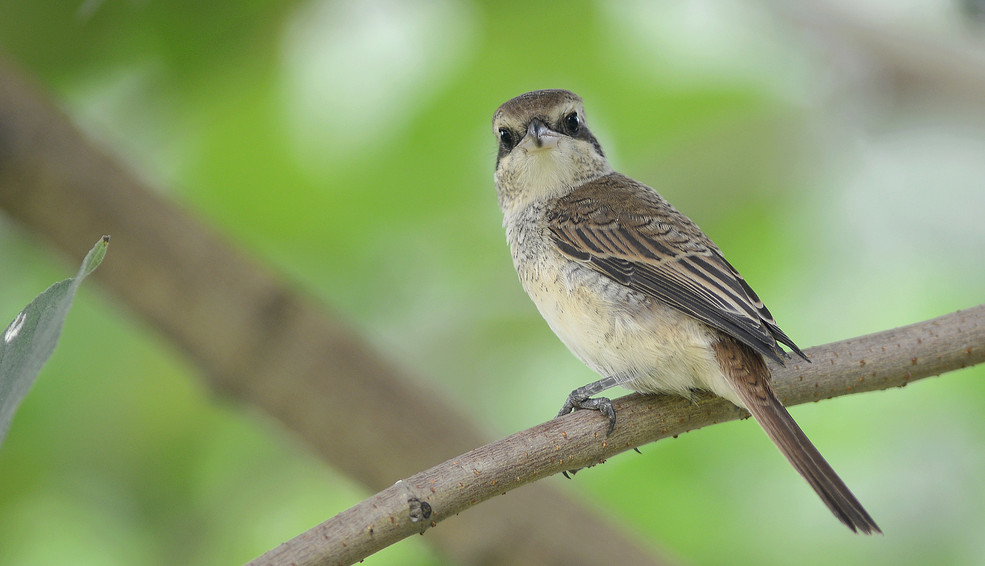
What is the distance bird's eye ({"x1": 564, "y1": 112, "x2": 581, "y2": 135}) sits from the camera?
3.32 metres

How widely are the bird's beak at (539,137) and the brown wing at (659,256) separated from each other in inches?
8.2

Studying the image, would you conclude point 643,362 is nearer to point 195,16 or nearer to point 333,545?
point 333,545

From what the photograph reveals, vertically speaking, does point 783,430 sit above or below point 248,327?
below

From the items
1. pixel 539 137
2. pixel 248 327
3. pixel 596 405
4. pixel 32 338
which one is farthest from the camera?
pixel 539 137

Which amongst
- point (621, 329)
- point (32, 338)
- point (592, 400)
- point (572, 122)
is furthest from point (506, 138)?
point (32, 338)

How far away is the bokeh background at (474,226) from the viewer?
3.39m

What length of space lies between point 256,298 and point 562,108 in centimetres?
121

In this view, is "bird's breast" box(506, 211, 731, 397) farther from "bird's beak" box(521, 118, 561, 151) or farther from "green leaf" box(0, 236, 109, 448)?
"green leaf" box(0, 236, 109, 448)

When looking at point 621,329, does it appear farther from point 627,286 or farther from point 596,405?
point 596,405

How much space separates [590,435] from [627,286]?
728 mm

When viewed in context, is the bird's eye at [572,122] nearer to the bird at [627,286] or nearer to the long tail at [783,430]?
the bird at [627,286]

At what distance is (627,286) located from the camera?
8.90ft

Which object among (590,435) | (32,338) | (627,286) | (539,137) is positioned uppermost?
(539,137)

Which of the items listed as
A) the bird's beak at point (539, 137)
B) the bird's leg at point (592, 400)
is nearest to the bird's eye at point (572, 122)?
the bird's beak at point (539, 137)
